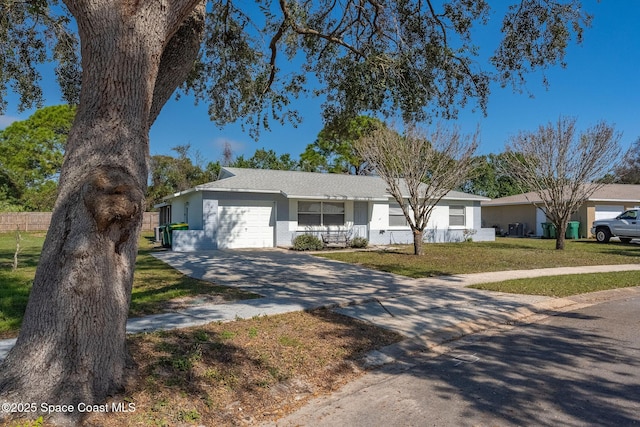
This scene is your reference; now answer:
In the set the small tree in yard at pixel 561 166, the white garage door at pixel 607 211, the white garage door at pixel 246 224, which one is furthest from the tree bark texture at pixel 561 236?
the white garage door at pixel 246 224

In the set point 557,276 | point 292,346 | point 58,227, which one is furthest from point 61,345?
point 557,276

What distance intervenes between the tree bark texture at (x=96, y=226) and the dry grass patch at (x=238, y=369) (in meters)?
0.37

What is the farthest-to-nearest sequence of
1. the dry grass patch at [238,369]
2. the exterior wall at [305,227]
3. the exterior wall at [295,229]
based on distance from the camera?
1. the exterior wall at [295,229]
2. the exterior wall at [305,227]
3. the dry grass patch at [238,369]

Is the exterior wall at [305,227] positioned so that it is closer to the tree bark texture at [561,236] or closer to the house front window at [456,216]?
the house front window at [456,216]

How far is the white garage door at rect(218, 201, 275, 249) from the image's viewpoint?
64.2 feet

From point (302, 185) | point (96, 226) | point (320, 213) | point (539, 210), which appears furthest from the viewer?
point (539, 210)

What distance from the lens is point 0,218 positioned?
32125 millimetres

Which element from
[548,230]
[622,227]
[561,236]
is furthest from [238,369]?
[548,230]

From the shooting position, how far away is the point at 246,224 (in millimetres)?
20094

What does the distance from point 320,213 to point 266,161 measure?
82.2 feet

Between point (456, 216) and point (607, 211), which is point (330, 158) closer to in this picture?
point (456, 216)

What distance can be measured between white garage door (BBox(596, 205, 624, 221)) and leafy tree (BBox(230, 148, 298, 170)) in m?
26.7

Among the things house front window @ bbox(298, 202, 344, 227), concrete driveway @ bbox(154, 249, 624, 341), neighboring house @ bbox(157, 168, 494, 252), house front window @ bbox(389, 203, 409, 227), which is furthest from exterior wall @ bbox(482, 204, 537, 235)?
concrete driveway @ bbox(154, 249, 624, 341)

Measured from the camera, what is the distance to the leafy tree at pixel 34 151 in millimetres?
41406
